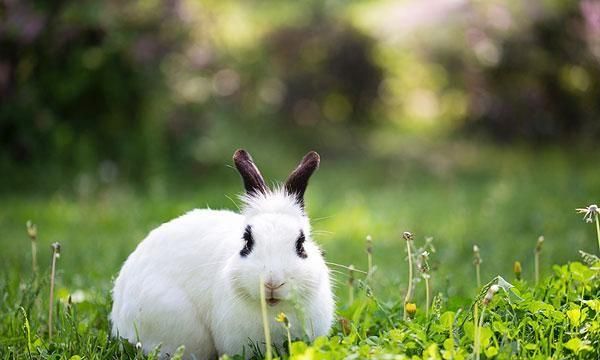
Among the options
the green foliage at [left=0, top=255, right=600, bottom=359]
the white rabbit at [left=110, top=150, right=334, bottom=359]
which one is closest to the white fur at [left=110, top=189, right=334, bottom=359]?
the white rabbit at [left=110, top=150, right=334, bottom=359]

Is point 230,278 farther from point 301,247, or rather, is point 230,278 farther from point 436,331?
point 436,331

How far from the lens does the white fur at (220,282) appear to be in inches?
113

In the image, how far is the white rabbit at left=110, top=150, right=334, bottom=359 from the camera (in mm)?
2875

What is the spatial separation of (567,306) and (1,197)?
20.7 feet

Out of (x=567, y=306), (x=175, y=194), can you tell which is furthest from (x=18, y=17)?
(x=567, y=306)

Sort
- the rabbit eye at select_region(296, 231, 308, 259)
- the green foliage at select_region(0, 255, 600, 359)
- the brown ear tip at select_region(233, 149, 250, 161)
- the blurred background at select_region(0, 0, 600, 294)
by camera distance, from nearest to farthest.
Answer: the green foliage at select_region(0, 255, 600, 359) → the rabbit eye at select_region(296, 231, 308, 259) → the brown ear tip at select_region(233, 149, 250, 161) → the blurred background at select_region(0, 0, 600, 294)

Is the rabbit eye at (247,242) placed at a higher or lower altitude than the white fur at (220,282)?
higher

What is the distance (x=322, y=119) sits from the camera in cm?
1195

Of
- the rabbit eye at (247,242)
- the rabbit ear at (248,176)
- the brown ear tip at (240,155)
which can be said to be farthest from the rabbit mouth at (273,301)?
the brown ear tip at (240,155)

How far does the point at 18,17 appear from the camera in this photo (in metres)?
8.29

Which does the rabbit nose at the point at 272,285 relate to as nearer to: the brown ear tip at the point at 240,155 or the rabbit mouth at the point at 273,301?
the rabbit mouth at the point at 273,301

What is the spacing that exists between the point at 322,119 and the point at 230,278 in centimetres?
914

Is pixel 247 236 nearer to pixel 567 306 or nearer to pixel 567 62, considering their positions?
pixel 567 306

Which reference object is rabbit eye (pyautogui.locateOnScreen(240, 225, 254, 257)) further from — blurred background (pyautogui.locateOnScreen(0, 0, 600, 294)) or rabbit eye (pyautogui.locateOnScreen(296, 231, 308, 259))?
blurred background (pyautogui.locateOnScreen(0, 0, 600, 294))
